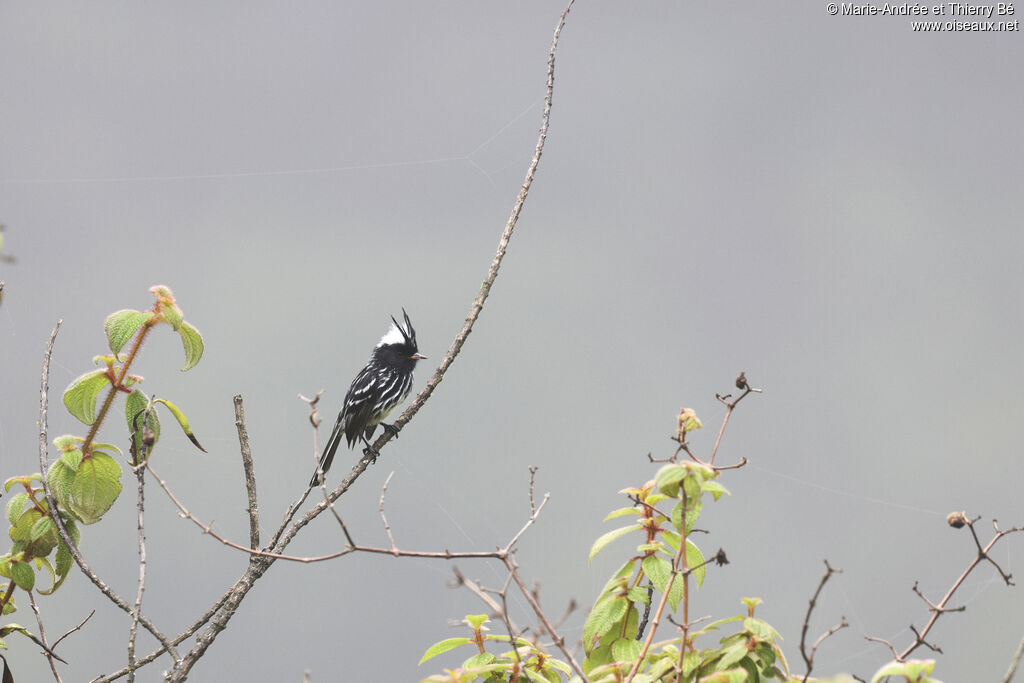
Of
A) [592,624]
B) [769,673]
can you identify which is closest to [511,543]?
[592,624]

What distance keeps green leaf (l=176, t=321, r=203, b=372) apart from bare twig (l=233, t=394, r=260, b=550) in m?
0.09

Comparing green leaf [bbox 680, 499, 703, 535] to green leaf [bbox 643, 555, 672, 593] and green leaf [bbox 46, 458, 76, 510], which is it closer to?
green leaf [bbox 643, 555, 672, 593]

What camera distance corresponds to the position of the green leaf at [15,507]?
49.7 inches

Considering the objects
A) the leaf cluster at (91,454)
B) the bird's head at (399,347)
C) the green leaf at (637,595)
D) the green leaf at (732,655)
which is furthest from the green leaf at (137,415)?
the bird's head at (399,347)

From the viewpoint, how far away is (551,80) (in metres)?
1.43

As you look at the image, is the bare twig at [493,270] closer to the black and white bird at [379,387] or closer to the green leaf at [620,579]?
the green leaf at [620,579]

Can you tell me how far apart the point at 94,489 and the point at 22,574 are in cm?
17

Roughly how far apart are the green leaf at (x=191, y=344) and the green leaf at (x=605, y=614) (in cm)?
59

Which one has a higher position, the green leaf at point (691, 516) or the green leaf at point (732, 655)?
the green leaf at point (691, 516)

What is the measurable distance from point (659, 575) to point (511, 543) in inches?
7.8

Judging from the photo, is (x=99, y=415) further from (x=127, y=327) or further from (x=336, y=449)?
(x=336, y=449)

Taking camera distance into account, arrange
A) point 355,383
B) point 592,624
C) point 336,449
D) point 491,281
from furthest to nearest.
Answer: point 355,383, point 336,449, point 491,281, point 592,624

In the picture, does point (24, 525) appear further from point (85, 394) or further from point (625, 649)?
point (625, 649)

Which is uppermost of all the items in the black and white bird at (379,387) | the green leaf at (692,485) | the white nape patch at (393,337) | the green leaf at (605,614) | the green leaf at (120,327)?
the white nape patch at (393,337)
